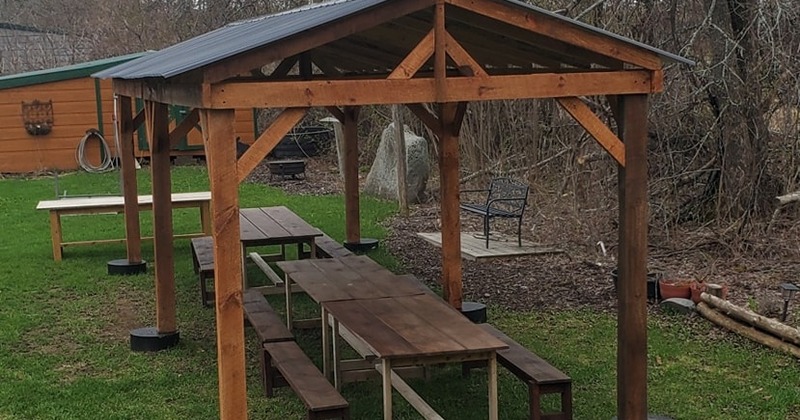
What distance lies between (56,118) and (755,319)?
14.4 metres

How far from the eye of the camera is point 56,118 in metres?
17.6

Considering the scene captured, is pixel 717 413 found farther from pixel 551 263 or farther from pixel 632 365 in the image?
pixel 551 263

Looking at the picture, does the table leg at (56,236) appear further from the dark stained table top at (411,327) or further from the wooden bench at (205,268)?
the dark stained table top at (411,327)

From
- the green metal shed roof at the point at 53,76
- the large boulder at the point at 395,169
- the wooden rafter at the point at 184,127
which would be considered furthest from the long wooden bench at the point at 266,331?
the green metal shed roof at the point at 53,76

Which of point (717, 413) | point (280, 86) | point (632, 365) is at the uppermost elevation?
point (280, 86)

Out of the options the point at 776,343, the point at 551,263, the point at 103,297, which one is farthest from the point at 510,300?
the point at 103,297

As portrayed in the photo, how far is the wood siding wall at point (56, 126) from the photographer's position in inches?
680

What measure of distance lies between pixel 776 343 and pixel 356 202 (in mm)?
4937

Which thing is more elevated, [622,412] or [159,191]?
[159,191]

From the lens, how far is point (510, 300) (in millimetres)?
8078

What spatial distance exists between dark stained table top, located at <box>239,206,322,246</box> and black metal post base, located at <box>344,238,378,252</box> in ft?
2.69

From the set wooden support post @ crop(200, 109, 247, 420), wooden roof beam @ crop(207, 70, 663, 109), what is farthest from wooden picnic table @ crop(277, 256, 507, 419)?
wooden roof beam @ crop(207, 70, 663, 109)

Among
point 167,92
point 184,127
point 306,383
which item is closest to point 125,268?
point 184,127

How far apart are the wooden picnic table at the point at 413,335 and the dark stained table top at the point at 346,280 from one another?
16 cm
